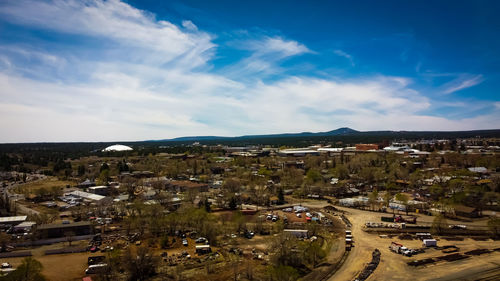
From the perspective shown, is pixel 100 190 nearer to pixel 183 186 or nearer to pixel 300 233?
pixel 183 186

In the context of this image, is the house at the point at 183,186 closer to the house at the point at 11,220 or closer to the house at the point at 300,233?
the house at the point at 11,220

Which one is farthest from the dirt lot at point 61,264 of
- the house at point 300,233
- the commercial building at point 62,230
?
the house at point 300,233

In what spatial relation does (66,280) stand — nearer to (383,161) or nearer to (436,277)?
(436,277)

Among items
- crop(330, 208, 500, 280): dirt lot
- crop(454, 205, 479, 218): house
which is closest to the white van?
crop(330, 208, 500, 280): dirt lot

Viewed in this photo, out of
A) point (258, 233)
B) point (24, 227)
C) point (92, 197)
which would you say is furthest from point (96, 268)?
point (92, 197)

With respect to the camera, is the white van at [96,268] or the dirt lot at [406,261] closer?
the dirt lot at [406,261]

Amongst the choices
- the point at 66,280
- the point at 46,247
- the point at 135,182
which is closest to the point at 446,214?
the point at 66,280
